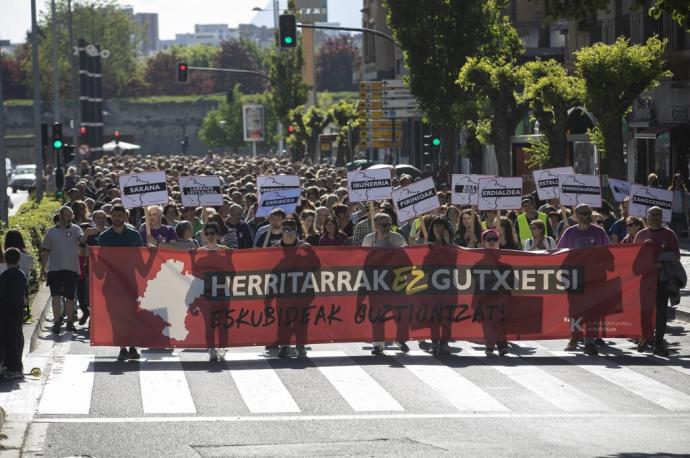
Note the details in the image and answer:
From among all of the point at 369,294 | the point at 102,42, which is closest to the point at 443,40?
the point at 369,294

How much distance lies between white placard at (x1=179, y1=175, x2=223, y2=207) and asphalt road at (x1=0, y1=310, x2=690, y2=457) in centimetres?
645

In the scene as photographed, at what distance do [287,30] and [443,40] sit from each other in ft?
23.1

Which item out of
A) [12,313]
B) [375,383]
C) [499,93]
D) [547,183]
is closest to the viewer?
[375,383]

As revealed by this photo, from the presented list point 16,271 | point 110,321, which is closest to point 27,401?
point 16,271

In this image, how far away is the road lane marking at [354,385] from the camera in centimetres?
1374

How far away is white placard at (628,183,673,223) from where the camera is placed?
1956 cm

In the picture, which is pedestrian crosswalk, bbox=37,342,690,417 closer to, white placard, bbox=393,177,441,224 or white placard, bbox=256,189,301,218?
white placard, bbox=393,177,441,224

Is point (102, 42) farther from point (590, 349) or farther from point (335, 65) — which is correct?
point (590, 349)

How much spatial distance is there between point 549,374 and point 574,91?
64.8 feet

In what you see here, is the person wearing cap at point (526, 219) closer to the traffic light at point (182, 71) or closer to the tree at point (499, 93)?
the tree at point (499, 93)

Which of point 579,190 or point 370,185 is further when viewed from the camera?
point 370,185

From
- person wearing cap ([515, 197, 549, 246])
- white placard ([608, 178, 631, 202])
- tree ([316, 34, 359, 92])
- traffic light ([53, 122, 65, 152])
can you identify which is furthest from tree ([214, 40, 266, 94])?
person wearing cap ([515, 197, 549, 246])

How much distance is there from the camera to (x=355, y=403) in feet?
45.5

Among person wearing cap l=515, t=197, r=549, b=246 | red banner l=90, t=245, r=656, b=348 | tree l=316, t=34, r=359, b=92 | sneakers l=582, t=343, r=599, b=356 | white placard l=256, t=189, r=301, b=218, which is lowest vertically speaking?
sneakers l=582, t=343, r=599, b=356
